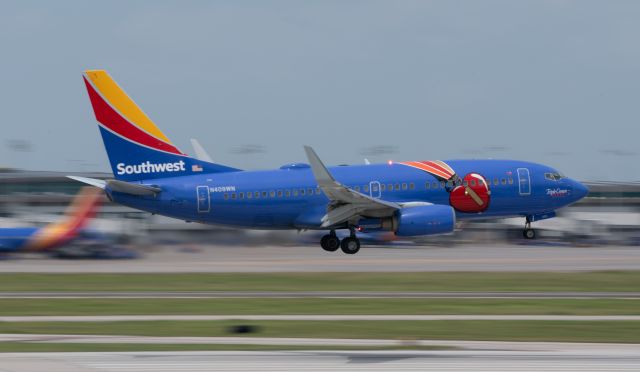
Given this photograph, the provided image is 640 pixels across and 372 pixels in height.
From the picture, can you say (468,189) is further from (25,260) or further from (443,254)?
(25,260)

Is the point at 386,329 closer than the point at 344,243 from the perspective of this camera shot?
Yes

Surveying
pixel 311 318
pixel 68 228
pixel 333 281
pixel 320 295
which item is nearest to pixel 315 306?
pixel 311 318

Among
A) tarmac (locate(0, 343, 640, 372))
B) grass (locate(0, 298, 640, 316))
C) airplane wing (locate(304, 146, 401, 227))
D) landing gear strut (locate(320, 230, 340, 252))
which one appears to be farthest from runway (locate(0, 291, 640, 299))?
landing gear strut (locate(320, 230, 340, 252))

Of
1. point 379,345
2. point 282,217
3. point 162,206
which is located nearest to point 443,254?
point 282,217

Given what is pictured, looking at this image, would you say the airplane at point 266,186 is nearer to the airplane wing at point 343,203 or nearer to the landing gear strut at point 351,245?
the airplane wing at point 343,203

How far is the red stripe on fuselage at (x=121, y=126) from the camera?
4803 centimetres

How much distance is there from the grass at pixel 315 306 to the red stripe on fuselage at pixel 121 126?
648 inches

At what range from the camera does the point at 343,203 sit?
46.9 m

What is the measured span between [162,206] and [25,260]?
33.0 ft

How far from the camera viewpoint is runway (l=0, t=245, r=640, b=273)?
44.6 m

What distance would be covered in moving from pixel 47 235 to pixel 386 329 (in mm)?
32966

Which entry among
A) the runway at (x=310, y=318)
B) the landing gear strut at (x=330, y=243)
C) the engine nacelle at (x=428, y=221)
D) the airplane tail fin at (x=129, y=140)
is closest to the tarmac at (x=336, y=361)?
the runway at (x=310, y=318)

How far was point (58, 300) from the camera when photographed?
3253cm

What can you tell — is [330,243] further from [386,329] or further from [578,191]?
[386,329]
